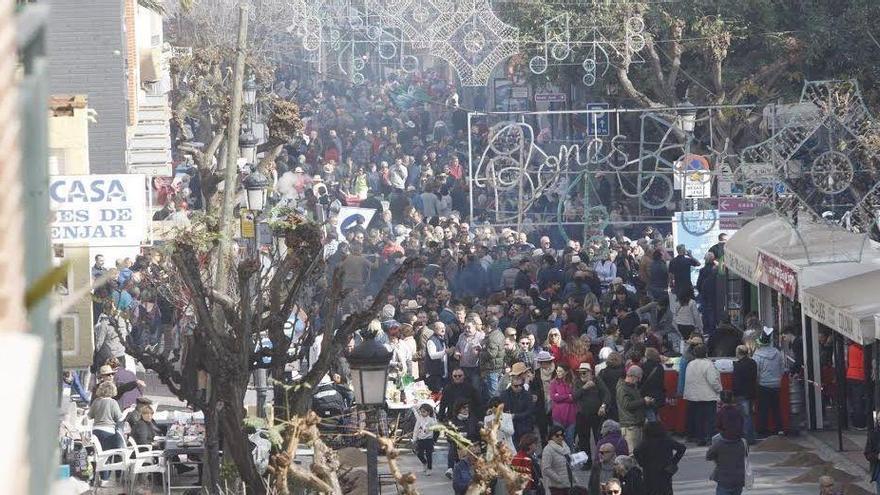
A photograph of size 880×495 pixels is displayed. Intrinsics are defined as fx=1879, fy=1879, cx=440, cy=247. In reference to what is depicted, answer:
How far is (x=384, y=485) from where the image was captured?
20250 millimetres

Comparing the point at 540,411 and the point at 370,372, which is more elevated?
the point at 370,372

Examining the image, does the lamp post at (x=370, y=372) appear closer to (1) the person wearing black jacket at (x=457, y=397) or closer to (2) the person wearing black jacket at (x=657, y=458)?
(2) the person wearing black jacket at (x=657, y=458)

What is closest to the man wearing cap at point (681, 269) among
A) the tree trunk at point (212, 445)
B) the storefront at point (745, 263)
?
the storefront at point (745, 263)

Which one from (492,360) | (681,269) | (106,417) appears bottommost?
(106,417)

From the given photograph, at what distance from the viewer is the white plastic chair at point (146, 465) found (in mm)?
18406

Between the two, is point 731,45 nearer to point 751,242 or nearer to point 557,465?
point 751,242

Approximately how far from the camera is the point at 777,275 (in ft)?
75.2

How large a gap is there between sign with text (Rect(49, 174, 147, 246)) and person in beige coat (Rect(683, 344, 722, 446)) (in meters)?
6.25

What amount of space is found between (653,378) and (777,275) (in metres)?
3.49

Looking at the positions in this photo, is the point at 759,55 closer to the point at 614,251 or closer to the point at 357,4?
the point at 614,251

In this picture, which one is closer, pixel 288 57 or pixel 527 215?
pixel 527 215

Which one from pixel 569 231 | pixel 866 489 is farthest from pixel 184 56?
pixel 866 489

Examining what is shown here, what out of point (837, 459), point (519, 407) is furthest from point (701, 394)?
point (519, 407)

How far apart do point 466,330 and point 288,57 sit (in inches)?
1834
